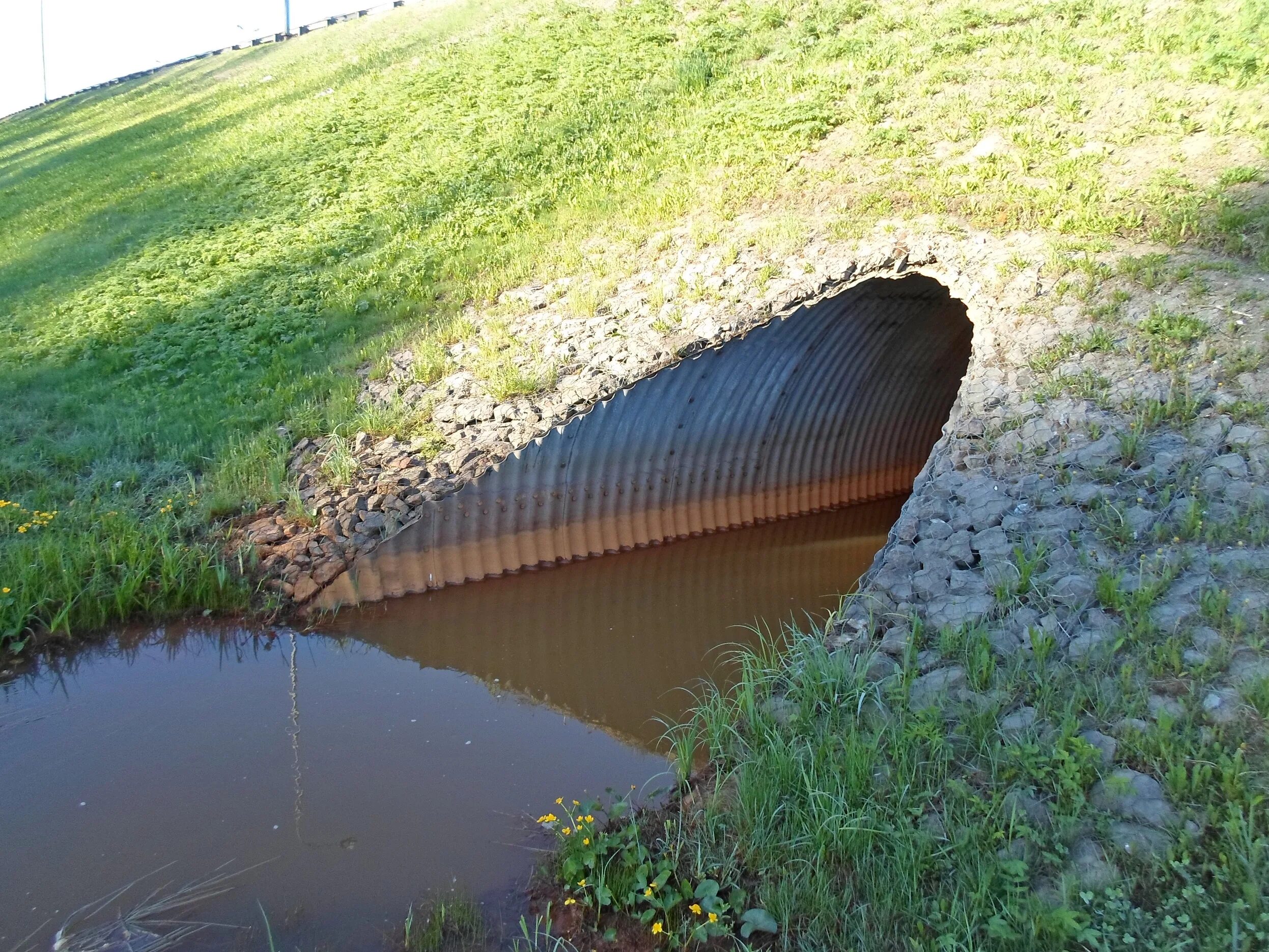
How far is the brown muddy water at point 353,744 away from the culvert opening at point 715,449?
332mm

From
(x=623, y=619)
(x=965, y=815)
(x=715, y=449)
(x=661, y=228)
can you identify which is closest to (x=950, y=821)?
(x=965, y=815)

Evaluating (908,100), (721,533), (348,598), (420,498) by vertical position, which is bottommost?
(721,533)

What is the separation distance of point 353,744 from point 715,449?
464 cm

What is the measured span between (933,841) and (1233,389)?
12.0 feet

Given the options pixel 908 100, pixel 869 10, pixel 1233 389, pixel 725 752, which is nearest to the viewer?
pixel 725 752

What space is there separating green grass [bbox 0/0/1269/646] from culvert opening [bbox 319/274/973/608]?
842mm

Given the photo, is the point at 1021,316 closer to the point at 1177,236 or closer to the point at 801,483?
the point at 1177,236

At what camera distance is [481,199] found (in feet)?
39.7

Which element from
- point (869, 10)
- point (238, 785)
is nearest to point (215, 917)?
point (238, 785)

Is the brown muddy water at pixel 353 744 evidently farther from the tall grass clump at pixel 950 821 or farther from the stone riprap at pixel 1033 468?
the stone riprap at pixel 1033 468

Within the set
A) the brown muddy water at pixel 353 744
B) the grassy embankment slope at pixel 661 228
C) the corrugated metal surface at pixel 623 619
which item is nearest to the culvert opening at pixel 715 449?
the corrugated metal surface at pixel 623 619

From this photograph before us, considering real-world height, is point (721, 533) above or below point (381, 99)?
below

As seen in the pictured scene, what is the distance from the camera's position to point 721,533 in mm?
9578

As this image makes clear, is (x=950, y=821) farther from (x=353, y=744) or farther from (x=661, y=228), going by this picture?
(x=661, y=228)
